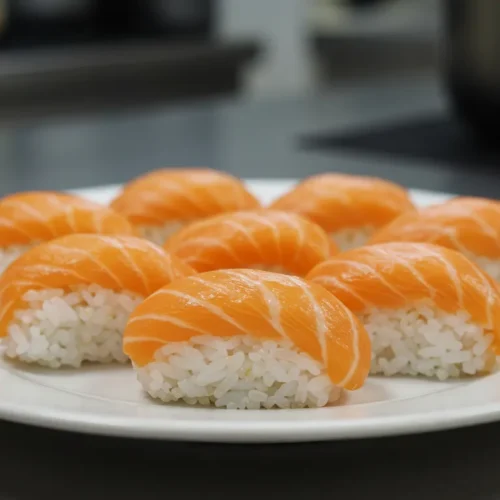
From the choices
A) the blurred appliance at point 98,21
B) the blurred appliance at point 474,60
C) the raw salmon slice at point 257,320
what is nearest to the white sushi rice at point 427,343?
the raw salmon slice at point 257,320

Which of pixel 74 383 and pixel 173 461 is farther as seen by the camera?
pixel 74 383

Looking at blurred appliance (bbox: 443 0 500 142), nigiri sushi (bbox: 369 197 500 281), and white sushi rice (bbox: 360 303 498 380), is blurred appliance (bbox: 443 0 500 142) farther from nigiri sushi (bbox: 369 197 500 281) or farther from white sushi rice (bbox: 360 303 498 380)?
white sushi rice (bbox: 360 303 498 380)

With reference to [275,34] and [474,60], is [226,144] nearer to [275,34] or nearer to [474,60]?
[474,60]

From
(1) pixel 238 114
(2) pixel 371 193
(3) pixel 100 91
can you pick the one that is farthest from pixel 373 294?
(3) pixel 100 91

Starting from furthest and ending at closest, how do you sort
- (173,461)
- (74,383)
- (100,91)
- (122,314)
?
(100,91)
(122,314)
(74,383)
(173,461)

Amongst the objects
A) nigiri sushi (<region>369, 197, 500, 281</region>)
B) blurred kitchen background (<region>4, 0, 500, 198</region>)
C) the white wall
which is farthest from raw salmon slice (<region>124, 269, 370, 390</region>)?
the white wall

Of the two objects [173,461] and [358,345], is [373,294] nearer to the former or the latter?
[358,345]

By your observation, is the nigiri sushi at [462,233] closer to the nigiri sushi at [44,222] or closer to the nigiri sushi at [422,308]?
the nigiri sushi at [422,308]
